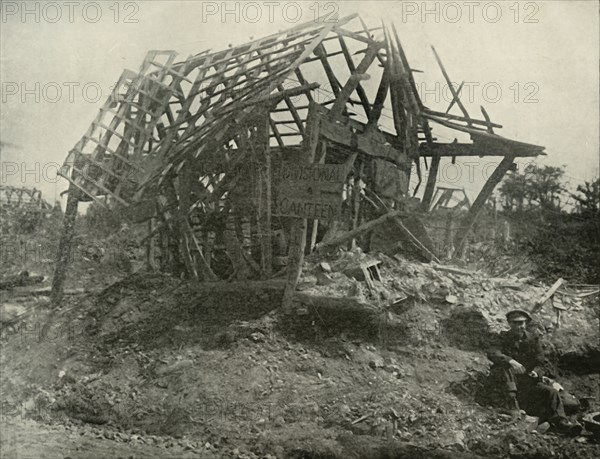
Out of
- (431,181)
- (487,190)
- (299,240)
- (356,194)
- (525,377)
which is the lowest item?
(525,377)

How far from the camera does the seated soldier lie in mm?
6536

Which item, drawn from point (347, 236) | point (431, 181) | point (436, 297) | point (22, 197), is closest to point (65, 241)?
point (347, 236)

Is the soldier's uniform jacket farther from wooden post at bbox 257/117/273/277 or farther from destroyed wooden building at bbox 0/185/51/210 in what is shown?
destroyed wooden building at bbox 0/185/51/210

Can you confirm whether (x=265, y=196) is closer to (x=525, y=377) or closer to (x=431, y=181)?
(x=525, y=377)

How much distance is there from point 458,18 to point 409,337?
4.82 metres

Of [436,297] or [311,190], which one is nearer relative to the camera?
[311,190]

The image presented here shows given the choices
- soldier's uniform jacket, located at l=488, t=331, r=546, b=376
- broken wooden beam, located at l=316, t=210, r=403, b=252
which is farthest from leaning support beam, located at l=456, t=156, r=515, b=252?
soldier's uniform jacket, located at l=488, t=331, r=546, b=376

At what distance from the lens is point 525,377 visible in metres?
7.04

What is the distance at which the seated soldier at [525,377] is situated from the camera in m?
6.54

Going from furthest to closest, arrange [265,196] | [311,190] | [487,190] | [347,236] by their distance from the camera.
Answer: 1. [487,190]
2. [347,236]
3. [265,196]
4. [311,190]

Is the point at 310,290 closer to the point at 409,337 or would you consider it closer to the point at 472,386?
the point at 409,337

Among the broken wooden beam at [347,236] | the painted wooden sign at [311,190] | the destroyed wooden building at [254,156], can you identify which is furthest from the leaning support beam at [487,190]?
the painted wooden sign at [311,190]

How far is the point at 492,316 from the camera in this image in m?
9.35

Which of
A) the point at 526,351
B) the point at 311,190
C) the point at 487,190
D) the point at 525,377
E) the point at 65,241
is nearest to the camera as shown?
the point at 525,377
